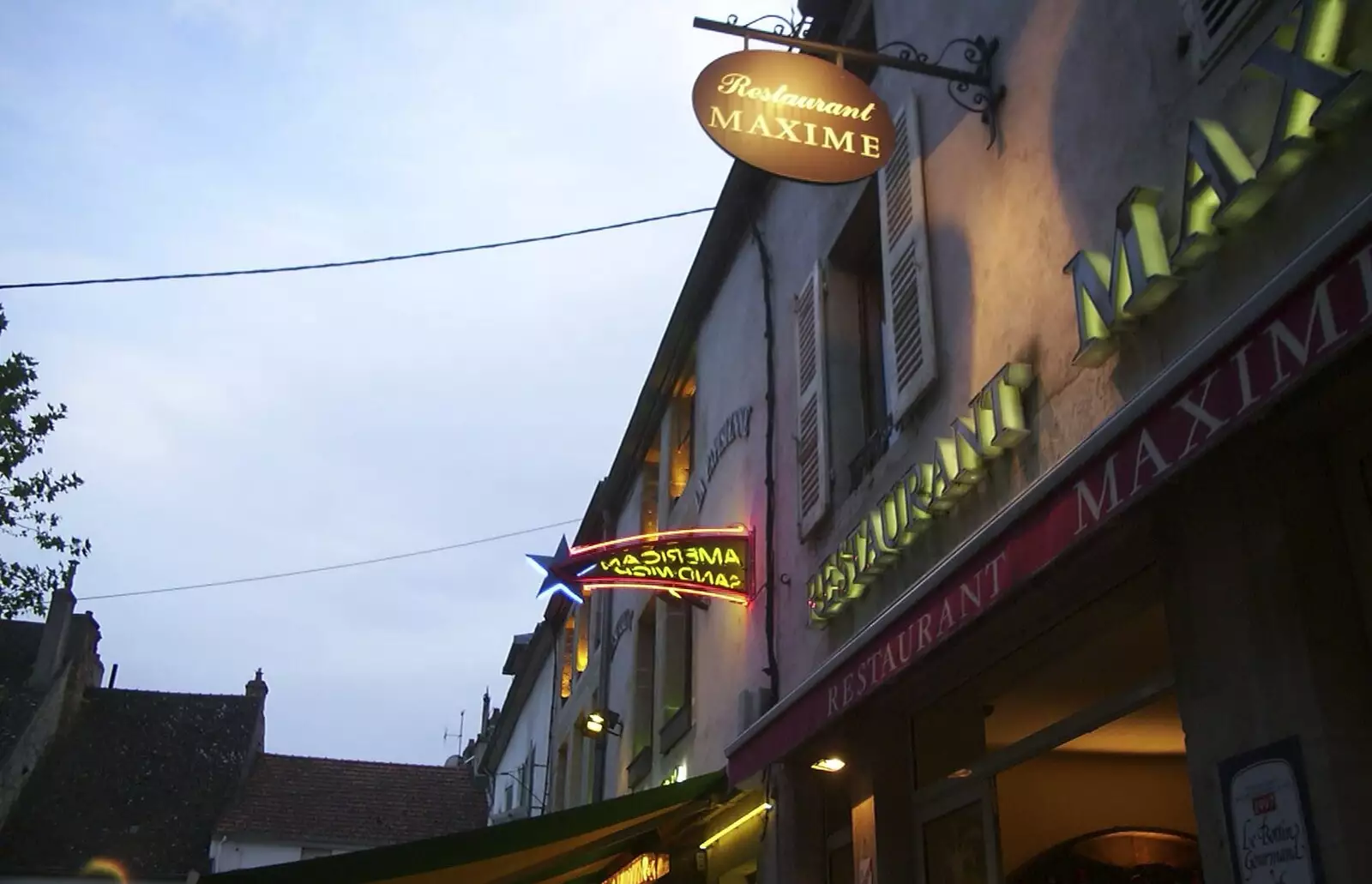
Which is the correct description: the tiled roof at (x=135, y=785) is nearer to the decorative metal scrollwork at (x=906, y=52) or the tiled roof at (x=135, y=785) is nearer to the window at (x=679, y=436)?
the window at (x=679, y=436)

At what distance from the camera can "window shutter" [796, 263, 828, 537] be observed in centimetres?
795

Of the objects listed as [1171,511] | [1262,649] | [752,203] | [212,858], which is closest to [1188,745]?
[1262,649]

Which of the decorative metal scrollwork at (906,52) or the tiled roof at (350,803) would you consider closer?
the decorative metal scrollwork at (906,52)

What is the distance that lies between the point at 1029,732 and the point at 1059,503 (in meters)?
2.47

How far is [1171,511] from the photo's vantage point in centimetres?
436

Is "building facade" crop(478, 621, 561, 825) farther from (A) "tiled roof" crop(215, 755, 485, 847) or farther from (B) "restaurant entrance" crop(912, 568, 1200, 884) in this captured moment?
(B) "restaurant entrance" crop(912, 568, 1200, 884)

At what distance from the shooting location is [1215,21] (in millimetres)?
4254

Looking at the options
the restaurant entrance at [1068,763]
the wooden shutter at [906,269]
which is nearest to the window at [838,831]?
the restaurant entrance at [1068,763]

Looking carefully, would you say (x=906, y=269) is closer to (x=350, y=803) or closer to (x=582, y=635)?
(x=582, y=635)

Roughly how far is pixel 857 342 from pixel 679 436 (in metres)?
5.54

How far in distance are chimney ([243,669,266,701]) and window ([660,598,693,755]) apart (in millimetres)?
28281

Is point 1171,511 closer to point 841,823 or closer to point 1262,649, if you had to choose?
point 1262,649

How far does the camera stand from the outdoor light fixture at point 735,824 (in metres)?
8.43

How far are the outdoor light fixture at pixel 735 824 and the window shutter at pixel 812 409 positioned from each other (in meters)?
1.91
